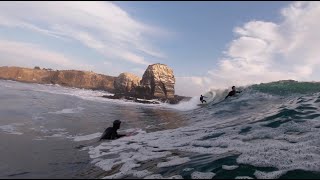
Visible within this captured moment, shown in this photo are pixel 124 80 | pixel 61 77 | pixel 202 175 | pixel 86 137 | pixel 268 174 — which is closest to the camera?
pixel 268 174

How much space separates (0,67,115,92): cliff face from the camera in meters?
79.9

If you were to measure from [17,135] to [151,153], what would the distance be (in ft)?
17.1

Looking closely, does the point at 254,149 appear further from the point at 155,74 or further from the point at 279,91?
the point at 155,74

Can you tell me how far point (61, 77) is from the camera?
82.6m

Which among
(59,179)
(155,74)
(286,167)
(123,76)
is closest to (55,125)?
(59,179)

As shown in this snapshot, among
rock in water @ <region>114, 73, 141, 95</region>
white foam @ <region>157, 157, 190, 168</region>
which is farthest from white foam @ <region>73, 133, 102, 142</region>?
rock in water @ <region>114, 73, 141, 95</region>

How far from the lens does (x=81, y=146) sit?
10.6 metres

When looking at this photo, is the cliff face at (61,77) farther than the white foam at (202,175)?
Yes

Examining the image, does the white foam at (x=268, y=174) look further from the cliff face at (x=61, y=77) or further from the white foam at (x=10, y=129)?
the cliff face at (x=61, y=77)

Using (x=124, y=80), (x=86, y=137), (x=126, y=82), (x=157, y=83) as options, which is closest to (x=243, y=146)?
(x=86, y=137)

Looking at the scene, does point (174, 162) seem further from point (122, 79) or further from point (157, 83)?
point (122, 79)

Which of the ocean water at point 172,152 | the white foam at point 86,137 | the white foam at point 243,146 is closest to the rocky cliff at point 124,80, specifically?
the white foam at point 86,137

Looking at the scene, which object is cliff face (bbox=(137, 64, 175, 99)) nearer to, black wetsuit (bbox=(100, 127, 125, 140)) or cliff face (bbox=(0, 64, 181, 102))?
cliff face (bbox=(0, 64, 181, 102))

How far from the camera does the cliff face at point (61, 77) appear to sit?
79875 millimetres
